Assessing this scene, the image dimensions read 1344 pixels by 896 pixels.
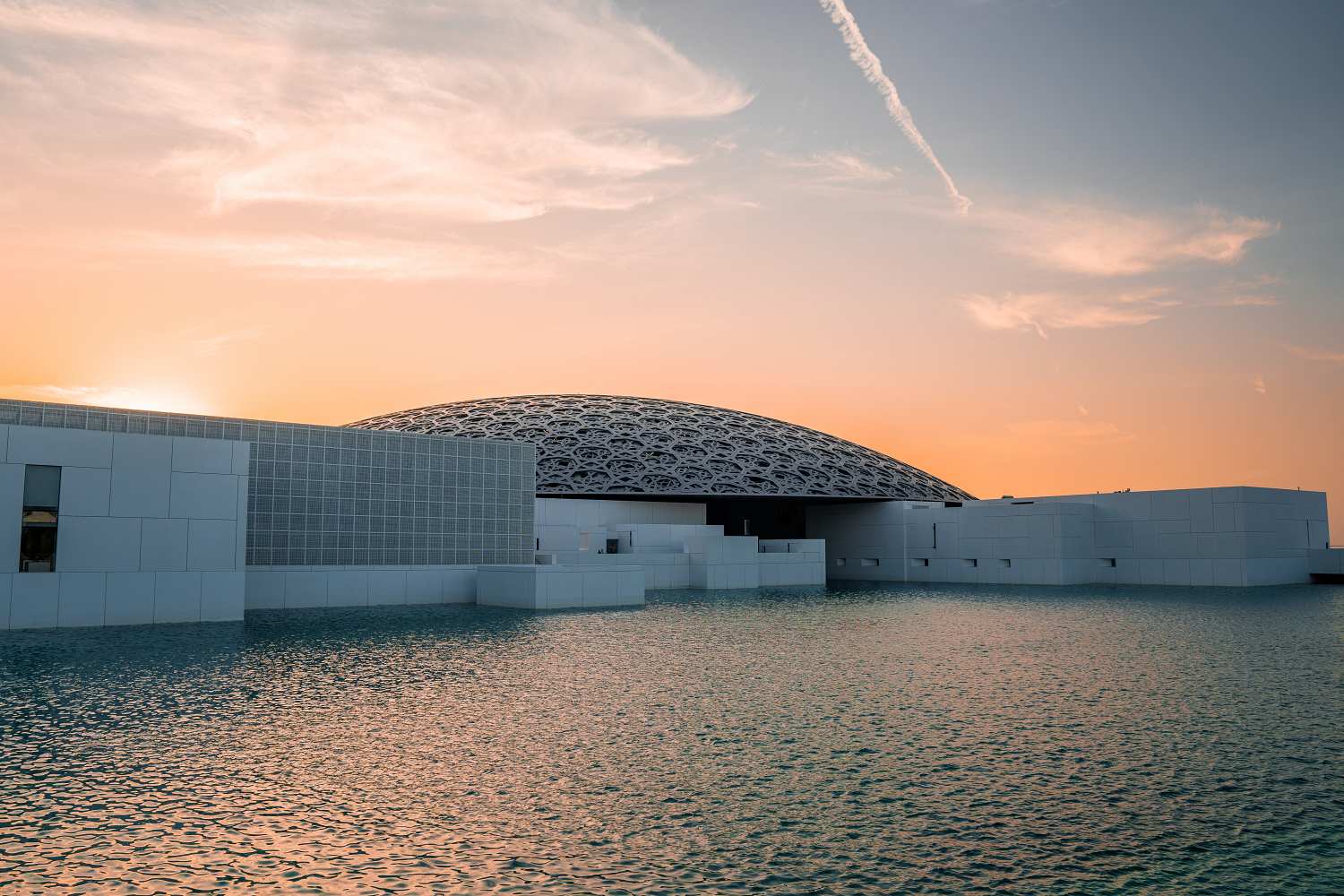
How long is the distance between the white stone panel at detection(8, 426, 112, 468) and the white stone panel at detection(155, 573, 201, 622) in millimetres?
3163

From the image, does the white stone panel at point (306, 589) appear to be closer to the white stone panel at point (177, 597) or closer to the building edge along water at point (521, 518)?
the building edge along water at point (521, 518)

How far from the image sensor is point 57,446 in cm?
2366

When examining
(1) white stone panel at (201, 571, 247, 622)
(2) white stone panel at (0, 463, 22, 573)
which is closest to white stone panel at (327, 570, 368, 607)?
A: (1) white stone panel at (201, 571, 247, 622)

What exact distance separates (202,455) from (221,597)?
3.67m

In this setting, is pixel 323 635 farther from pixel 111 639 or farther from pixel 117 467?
pixel 117 467

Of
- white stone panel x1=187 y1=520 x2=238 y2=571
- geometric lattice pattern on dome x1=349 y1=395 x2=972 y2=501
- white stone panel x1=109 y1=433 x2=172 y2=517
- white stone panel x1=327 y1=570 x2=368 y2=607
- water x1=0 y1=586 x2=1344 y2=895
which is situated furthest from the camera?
geometric lattice pattern on dome x1=349 y1=395 x2=972 y2=501

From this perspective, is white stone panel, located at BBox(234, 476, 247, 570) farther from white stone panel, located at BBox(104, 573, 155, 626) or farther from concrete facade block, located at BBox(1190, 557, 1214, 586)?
concrete facade block, located at BBox(1190, 557, 1214, 586)

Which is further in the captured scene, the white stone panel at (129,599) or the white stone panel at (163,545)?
the white stone panel at (163,545)

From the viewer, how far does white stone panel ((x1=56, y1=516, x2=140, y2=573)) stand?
23.7 m

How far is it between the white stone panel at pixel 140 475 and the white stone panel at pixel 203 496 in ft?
0.80

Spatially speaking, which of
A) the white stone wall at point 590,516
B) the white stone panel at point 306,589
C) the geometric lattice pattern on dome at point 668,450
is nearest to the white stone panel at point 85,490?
the white stone panel at point 306,589

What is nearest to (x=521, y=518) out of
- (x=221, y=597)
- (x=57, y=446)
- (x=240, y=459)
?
(x=240, y=459)

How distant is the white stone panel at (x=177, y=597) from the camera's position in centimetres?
2484

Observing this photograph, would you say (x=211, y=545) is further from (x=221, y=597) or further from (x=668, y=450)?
(x=668, y=450)
